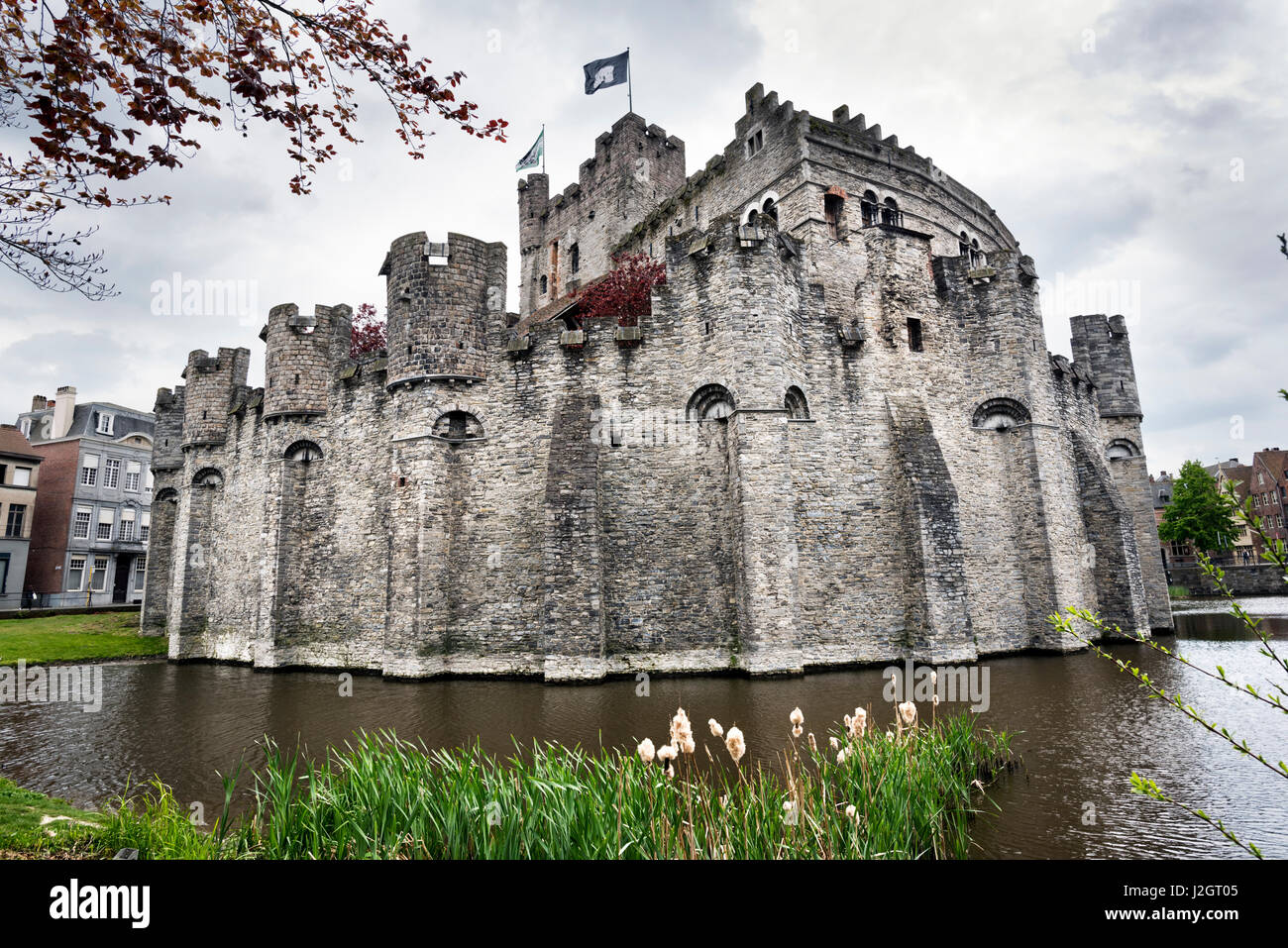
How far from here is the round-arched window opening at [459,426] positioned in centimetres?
1750

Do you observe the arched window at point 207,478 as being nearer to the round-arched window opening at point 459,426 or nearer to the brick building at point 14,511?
the round-arched window opening at point 459,426

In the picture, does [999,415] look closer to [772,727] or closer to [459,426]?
[772,727]

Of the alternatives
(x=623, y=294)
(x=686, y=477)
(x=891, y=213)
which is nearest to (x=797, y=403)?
(x=686, y=477)

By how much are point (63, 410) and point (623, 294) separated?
126 ft

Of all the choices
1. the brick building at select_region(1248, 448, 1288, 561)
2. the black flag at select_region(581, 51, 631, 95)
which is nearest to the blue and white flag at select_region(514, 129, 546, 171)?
the black flag at select_region(581, 51, 631, 95)

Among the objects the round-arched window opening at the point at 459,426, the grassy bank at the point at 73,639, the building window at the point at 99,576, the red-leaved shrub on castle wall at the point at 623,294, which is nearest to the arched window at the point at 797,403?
the red-leaved shrub on castle wall at the point at 623,294

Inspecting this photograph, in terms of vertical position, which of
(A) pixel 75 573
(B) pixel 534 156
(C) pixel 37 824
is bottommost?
(C) pixel 37 824

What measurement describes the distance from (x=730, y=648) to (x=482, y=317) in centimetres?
1108

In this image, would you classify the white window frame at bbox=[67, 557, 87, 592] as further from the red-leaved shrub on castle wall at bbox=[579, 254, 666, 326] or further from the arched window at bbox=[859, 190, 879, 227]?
the arched window at bbox=[859, 190, 879, 227]

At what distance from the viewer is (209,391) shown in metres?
23.9
